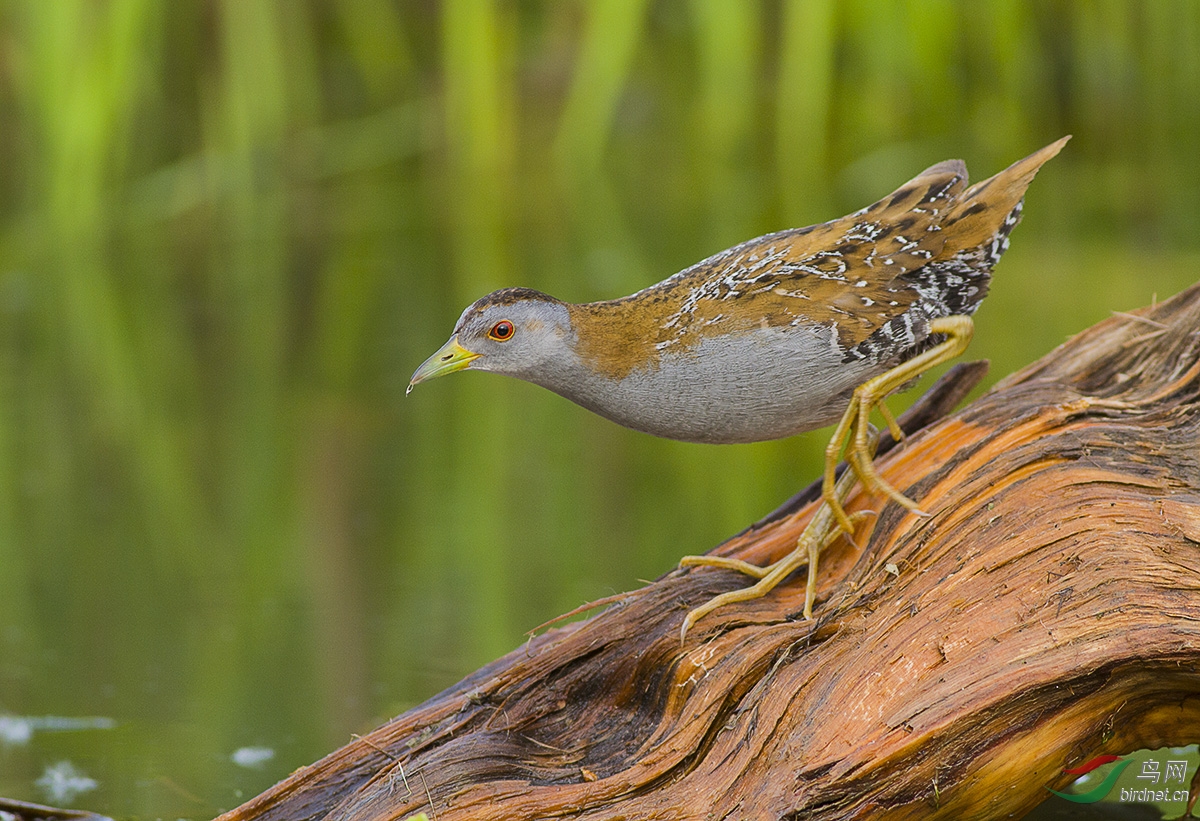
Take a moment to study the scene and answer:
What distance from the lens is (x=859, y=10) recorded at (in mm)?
7281

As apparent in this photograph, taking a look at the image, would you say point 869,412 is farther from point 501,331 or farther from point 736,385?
point 501,331

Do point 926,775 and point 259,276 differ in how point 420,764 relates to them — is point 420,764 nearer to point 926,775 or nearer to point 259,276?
point 926,775

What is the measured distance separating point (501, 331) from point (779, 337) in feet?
1.30

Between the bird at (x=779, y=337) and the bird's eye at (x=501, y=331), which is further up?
the bird's eye at (x=501, y=331)

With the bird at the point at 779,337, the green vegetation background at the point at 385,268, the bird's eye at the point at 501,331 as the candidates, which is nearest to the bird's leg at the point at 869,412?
→ the bird at the point at 779,337

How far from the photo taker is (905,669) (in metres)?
1.91

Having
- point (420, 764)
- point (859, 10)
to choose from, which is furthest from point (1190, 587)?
point (859, 10)

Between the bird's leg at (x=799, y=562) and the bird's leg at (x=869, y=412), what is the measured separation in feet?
0.11

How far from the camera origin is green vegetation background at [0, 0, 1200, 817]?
3176 mm

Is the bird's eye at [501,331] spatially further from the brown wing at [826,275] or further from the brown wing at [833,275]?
the brown wing at [826,275]

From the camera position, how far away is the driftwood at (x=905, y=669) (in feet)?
6.07
